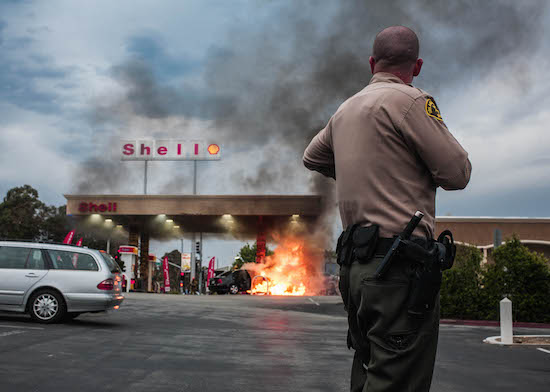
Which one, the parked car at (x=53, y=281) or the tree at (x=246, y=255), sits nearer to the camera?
the parked car at (x=53, y=281)

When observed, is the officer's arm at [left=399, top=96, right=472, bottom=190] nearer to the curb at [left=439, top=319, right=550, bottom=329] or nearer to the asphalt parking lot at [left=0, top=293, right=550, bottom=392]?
the asphalt parking lot at [left=0, top=293, right=550, bottom=392]

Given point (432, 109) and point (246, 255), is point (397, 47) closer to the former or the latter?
point (432, 109)

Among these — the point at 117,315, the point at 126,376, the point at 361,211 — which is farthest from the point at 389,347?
the point at 117,315

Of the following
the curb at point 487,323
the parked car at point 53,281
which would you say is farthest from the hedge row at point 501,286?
the parked car at point 53,281

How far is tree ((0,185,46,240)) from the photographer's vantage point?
58594mm

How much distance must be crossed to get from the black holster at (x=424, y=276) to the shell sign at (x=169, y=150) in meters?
40.4

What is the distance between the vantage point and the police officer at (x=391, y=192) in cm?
216

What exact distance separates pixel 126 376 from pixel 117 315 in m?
8.64

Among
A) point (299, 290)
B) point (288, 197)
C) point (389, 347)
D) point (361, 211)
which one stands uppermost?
point (288, 197)

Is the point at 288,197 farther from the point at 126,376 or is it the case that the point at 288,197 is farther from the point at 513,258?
the point at 126,376

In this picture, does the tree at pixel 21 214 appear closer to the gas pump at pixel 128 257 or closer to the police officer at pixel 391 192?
the gas pump at pixel 128 257

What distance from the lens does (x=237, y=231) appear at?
→ 48.0m

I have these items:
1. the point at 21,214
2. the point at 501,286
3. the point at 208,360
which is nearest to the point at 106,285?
the point at 208,360

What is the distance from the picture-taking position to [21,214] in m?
59.8
